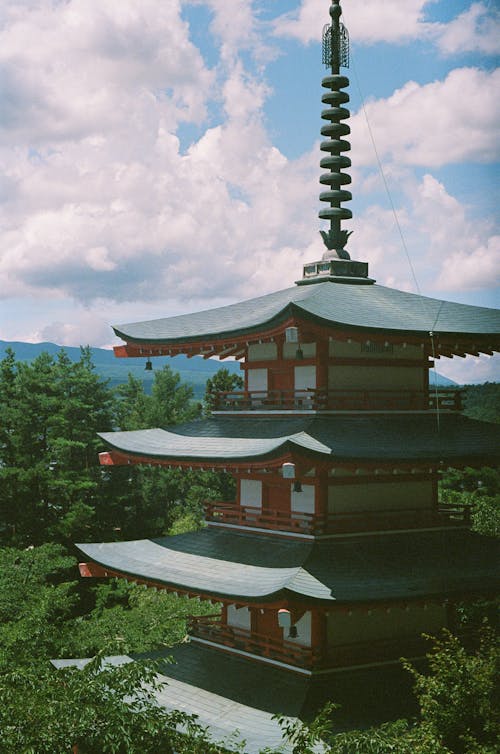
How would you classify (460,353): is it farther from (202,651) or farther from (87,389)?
(87,389)

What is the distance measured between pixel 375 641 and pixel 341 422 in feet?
17.0

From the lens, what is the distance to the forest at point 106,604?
1518 centimetres

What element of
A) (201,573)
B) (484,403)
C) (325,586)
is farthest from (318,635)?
(484,403)

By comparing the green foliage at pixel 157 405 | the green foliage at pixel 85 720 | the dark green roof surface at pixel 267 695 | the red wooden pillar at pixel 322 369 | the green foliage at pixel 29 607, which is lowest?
the green foliage at pixel 29 607

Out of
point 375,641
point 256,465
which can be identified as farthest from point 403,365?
point 375,641

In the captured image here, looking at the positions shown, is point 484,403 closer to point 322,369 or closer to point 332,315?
point 322,369

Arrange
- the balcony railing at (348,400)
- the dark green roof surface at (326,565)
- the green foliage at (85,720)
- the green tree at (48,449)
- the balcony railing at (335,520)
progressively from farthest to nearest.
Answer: the green tree at (48,449)
the balcony railing at (348,400)
the balcony railing at (335,520)
the dark green roof surface at (326,565)
the green foliage at (85,720)

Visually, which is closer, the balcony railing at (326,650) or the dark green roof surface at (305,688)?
the dark green roof surface at (305,688)

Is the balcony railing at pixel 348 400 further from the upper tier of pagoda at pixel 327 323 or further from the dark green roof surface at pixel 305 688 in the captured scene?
the dark green roof surface at pixel 305 688

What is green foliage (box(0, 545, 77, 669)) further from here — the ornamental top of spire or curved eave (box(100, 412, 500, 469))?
the ornamental top of spire

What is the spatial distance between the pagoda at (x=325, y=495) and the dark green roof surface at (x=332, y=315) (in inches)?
3.2

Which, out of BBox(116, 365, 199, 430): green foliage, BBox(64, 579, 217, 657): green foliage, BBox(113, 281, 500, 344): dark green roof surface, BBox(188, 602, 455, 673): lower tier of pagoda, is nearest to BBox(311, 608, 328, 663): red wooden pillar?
BBox(188, 602, 455, 673): lower tier of pagoda

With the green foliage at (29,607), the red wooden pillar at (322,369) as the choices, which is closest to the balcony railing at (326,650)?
the green foliage at (29,607)

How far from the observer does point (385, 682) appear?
776 inches
